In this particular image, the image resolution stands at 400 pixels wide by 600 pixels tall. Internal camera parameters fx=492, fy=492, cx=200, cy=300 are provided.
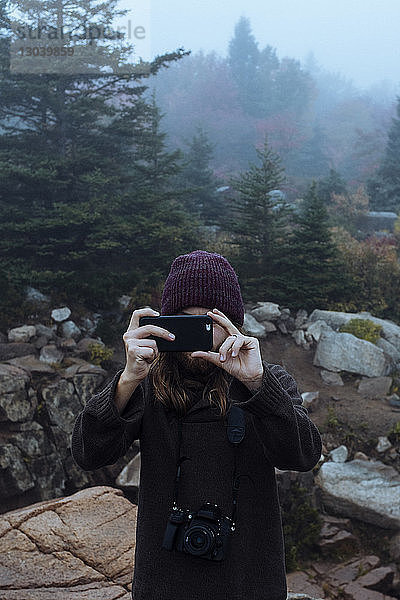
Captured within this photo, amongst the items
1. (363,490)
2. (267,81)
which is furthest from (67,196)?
(267,81)

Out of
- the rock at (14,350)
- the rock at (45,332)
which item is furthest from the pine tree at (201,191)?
the rock at (14,350)

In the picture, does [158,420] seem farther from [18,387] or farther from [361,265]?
[361,265]

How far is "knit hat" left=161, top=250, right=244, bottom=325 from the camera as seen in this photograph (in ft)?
6.16

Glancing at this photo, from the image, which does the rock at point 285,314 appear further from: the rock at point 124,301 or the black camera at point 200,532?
the black camera at point 200,532

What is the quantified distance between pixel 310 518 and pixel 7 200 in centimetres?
908

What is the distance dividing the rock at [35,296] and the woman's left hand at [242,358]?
8.41m

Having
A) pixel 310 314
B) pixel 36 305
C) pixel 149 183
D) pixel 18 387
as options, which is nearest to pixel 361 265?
pixel 310 314

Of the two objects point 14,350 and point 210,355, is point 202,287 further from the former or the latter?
point 14,350

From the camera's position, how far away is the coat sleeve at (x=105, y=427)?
1.68 metres

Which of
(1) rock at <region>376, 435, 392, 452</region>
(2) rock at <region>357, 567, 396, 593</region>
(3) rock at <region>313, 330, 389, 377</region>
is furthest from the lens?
(3) rock at <region>313, 330, 389, 377</region>

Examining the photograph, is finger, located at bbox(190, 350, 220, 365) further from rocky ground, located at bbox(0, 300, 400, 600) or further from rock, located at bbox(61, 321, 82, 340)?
Answer: rock, located at bbox(61, 321, 82, 340)

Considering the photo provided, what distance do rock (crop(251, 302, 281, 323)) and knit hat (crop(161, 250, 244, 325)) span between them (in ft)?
28.7

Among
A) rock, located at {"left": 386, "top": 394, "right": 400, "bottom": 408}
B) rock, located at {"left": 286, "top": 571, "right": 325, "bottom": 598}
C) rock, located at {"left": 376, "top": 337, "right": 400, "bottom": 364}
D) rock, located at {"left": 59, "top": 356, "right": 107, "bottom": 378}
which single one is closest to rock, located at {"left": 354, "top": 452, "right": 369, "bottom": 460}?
rock, located at {"left": 386, "top": 394, "right": 400, "bottom": 408}

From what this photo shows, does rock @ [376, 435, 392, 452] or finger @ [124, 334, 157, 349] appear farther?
rock @ [376, 435, 392, 452]
